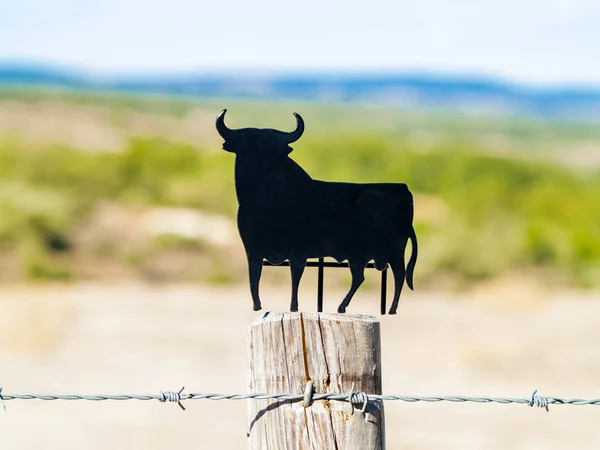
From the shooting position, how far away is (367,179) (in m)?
36.9

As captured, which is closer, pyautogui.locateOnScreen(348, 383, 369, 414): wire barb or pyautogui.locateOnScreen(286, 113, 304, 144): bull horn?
pyautogui.locateOnScreen(348, 383, 369, 414): wire barb

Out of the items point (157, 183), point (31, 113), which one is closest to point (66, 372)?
point (157, 183)

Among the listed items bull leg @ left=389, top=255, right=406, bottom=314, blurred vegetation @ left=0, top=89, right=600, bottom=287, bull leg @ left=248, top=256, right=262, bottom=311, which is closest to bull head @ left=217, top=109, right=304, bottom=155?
bull leg @ left=248, top=256, right=262, bottom=311

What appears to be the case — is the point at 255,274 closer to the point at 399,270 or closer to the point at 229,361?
the point at 399,270

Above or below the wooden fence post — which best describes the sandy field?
above

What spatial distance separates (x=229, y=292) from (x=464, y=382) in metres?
7.82

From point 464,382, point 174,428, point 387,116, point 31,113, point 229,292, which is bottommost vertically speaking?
point 174,428

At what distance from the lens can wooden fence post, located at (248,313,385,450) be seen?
10.5 ft

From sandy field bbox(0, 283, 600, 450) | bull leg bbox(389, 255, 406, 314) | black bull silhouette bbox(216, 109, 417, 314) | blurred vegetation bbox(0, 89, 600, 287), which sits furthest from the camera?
blurred vegetation bbox(0, 89, 600, 287)

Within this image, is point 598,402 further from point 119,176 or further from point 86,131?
point 86,131

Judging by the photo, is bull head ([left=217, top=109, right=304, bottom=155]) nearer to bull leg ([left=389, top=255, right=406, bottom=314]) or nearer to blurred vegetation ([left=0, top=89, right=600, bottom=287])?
bull leg ([left=389, top=255, right=406, bottom=314])

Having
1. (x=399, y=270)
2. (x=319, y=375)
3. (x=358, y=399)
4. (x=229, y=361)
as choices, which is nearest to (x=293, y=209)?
(x=399, y=270)

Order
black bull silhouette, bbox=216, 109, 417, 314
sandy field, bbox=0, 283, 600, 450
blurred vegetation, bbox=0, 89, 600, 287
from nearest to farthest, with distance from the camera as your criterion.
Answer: black bull silhouette, bbox=216, 109, 417, 314
sandy field, bbox=0, 283, 600, 450
blurred vegetation, bbox=0, 89, 600, 287

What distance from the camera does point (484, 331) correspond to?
643 inches
